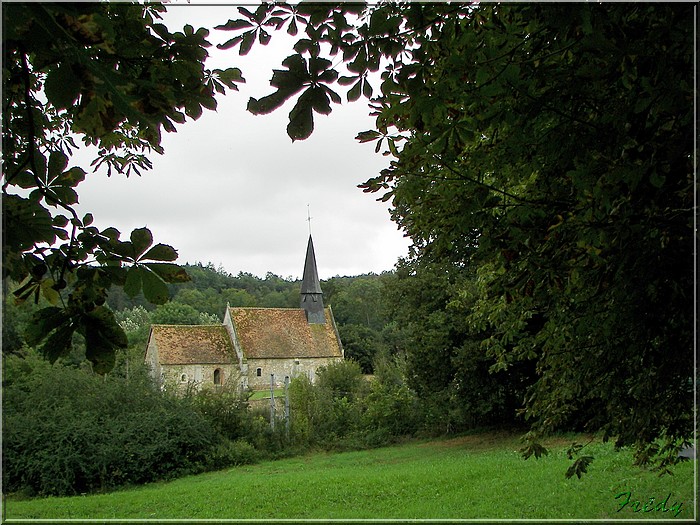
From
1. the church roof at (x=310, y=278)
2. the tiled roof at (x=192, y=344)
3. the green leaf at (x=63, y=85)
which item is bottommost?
the green leaf at (x=63, y=85)

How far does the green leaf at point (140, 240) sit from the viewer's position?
1212 mm

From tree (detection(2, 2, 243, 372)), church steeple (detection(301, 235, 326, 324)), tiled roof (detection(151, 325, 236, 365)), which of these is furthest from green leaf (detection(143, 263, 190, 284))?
church steeple (detection(301, 235, 326, 324))

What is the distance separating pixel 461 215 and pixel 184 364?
56.9 feet

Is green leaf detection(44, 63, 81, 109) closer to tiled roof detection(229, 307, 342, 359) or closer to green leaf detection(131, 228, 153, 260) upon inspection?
green leaf detection(131, 228, 153, 260)

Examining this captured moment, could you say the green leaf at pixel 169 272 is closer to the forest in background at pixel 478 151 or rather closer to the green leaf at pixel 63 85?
the forest in background at pixel 478 151

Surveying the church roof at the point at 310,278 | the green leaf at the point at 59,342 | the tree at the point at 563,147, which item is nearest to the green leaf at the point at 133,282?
the green leaf at the point at 59,342

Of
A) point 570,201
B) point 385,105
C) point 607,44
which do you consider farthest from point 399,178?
point 607,44

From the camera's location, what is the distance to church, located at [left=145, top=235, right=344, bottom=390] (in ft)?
61.3

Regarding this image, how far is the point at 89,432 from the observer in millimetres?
11195

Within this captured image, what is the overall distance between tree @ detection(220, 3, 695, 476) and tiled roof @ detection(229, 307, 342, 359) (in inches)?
802

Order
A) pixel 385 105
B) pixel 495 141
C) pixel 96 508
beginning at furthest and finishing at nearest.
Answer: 1. pixel 96 508
2. pixel 495 141
3. pixel 385 105

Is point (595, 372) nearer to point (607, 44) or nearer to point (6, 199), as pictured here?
point (607, 44)

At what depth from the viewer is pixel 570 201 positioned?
2.49 metres

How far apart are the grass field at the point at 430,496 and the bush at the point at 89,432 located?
2.50m
